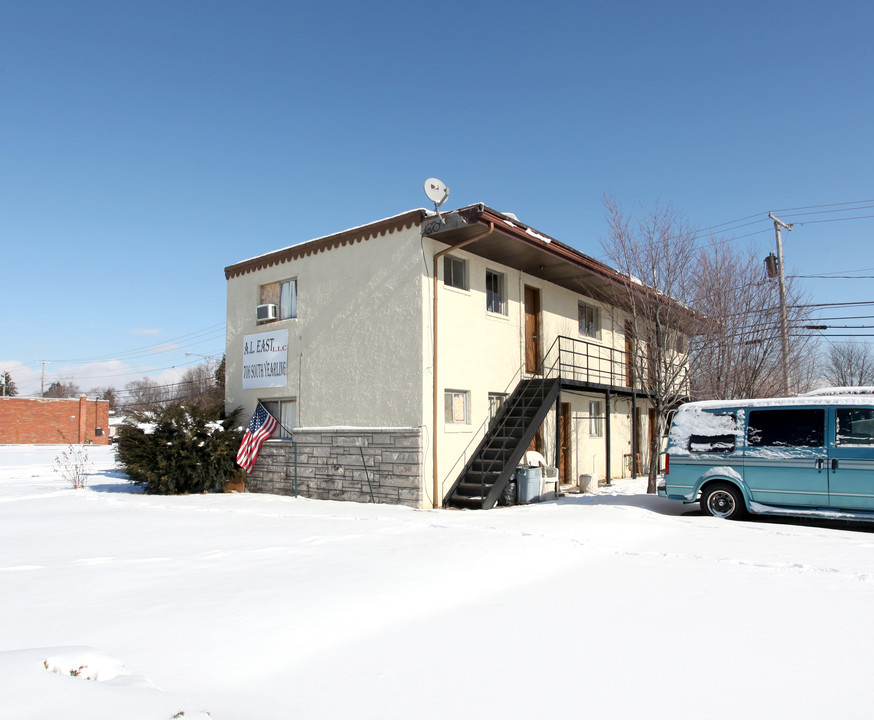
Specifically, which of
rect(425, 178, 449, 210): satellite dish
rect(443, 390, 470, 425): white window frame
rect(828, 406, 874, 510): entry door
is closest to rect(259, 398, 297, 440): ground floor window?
rect(443, 390, 470, 425): white window frame

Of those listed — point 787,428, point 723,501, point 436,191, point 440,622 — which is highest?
point 436,191

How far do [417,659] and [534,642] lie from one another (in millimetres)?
851

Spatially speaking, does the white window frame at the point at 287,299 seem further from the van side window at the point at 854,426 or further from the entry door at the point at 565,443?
the van side window at the point at 854,426

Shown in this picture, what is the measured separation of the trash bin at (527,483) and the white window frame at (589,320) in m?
6.61

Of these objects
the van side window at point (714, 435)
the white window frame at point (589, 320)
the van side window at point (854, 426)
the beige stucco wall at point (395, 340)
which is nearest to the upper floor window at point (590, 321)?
the white window frame at point (589, 320)

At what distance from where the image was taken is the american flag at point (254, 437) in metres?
16.3

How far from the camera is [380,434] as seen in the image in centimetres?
1398

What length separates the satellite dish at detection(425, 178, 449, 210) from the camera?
520 inches

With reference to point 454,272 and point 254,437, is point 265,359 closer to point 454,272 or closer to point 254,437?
point 254,437

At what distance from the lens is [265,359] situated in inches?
675

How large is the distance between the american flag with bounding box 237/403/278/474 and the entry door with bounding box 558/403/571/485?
773 cm

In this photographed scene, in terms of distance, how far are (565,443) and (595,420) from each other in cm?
195

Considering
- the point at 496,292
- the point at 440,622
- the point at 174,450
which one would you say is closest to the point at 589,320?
the point at 496,292

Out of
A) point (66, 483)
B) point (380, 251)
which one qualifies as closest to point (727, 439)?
point (380, 251)
